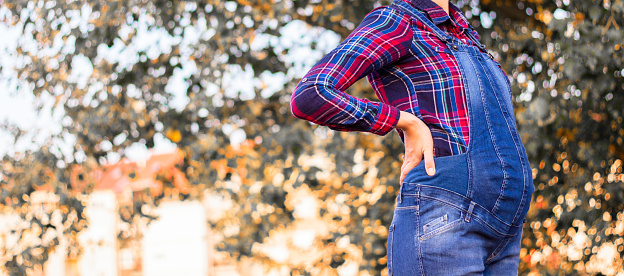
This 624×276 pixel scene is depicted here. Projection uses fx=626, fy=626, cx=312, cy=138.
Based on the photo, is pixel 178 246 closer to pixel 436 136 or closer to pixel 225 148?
pixel 225 148

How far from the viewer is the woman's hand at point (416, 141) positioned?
1201 mm

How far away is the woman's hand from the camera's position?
1201mm

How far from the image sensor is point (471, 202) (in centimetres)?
119

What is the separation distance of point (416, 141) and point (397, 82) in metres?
0.15

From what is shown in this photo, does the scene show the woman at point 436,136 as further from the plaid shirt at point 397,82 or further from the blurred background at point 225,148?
the blurred background at point 225,148

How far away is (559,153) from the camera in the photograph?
9.20ft

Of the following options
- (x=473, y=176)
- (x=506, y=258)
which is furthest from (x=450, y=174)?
(x=506, y=258)

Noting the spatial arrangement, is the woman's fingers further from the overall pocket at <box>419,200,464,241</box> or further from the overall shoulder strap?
the overall shoulder strap

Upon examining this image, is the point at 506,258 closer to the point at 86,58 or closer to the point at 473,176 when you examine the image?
the point at 473,176

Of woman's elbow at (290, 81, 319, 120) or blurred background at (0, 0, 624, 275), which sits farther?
blurred background at (0, 0, 624, 275)

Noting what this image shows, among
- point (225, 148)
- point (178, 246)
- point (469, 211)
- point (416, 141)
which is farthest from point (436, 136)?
point (178, 246)

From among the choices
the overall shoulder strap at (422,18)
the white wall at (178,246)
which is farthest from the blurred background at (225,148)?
the white wall at (178,246)

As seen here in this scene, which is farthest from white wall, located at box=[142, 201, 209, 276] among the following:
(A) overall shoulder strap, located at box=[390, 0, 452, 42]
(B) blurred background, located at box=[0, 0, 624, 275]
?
(A) overall shoulder strap, located at box=[390, 0, 452, 42]

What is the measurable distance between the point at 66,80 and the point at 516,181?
3344mm
